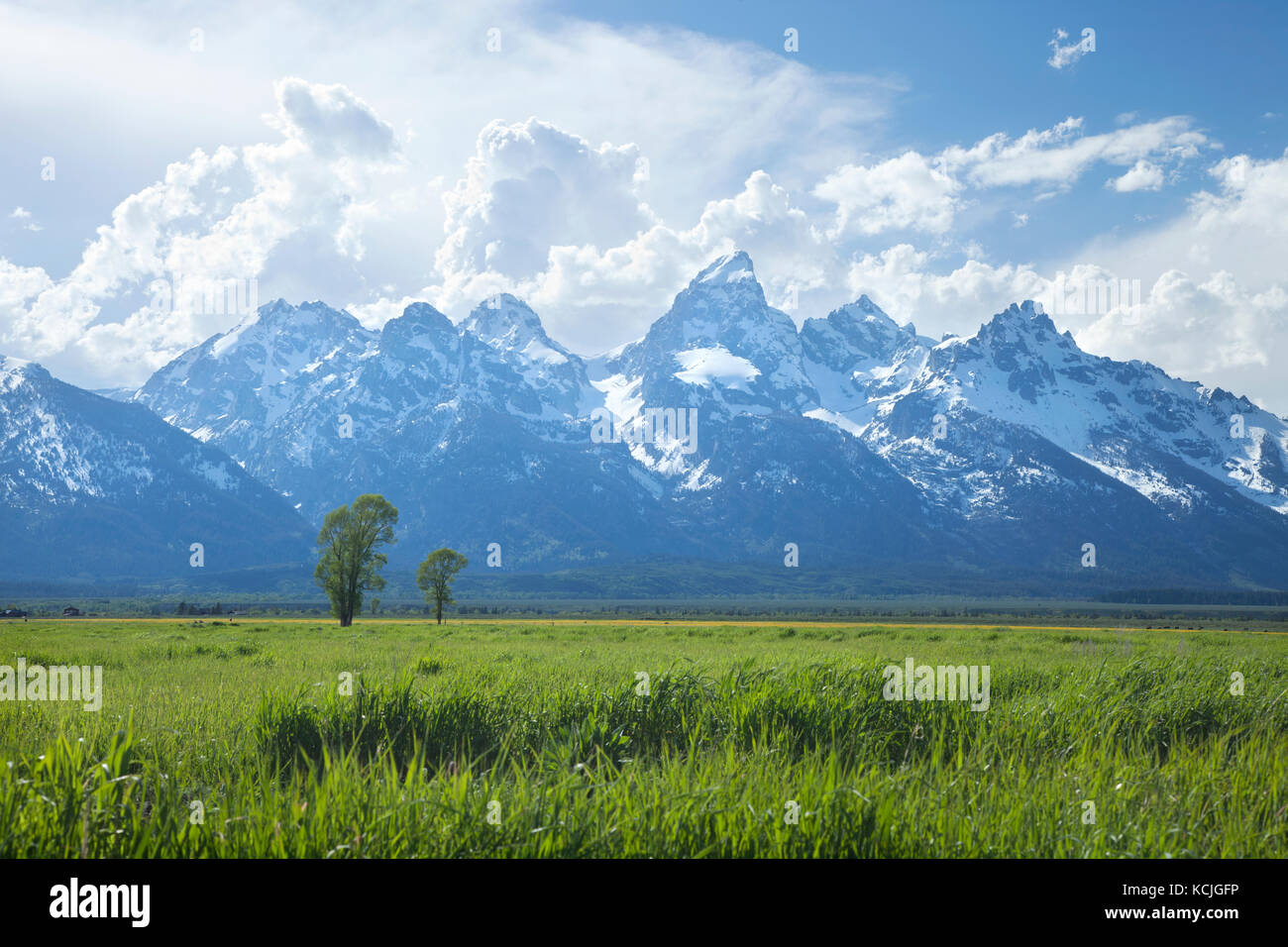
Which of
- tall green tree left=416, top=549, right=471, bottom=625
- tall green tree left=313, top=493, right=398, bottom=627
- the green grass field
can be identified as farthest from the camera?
tall green tree left=416, top=549, right=471, bottom=625

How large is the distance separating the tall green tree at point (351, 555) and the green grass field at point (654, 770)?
5806cm

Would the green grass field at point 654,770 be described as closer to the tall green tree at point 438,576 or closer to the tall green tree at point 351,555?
the tall green tree at point 351,555

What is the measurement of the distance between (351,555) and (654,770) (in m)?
68.7

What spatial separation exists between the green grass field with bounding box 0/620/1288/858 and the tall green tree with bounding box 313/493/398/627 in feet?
190

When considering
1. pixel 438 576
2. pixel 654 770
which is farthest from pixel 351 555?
pixel 654 770

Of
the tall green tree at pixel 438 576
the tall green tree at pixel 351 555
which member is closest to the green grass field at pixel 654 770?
the tall green tree at pixel 351 555

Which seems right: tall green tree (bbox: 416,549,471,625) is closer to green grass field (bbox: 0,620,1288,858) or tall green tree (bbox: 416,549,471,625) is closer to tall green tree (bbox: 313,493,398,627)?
tall green tree (bbox: 313,493,398,627)

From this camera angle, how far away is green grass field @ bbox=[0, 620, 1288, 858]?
16.6ft

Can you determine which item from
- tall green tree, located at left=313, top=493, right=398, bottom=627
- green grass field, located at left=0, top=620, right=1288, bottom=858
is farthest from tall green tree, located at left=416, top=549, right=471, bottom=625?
green grass field, located at left=0, top=620, right=1288, bottom=858

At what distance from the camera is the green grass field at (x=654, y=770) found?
5.05 meters
